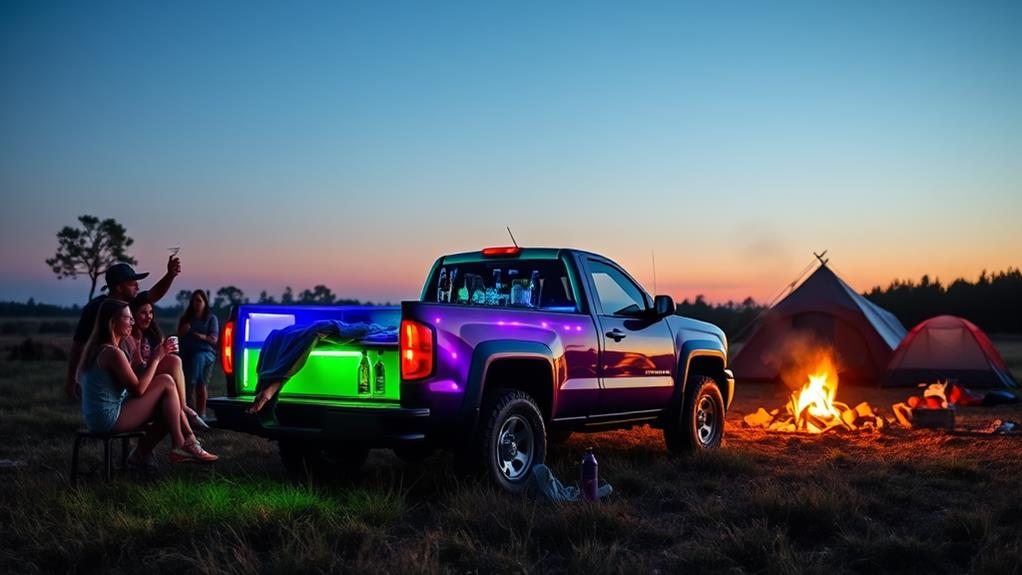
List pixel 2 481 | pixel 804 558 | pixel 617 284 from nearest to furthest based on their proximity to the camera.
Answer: pixel 804 558 → pixel 2 481 → pixel 617 284

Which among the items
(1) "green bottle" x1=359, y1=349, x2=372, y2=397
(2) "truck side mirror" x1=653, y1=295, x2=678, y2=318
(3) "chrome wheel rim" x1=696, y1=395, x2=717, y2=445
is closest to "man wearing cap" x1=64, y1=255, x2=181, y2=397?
(1) "green bottle" x1=359, y1=349, x2=372, y2=397

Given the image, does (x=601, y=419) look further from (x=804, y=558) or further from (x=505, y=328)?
(x=804, y=558)

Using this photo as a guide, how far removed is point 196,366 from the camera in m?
11.9

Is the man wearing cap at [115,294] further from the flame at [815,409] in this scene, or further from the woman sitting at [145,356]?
the flame at [815,409]

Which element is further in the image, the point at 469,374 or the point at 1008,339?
the point at 1008,339

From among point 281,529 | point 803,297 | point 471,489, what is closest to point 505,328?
point 471,489

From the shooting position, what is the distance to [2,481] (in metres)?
7.60

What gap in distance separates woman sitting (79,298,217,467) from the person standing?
4.28 m

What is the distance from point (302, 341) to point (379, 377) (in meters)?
0.65

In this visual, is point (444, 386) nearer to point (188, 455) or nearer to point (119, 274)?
point (188, 455)

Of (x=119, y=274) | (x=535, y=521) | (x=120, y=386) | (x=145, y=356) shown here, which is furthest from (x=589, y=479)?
(x=145, y=356)

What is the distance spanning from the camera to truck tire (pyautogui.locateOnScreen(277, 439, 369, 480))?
320 inches

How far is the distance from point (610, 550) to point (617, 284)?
383cm

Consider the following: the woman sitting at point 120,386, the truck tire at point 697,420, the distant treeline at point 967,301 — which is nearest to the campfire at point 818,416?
the truck tire at point 697,420
